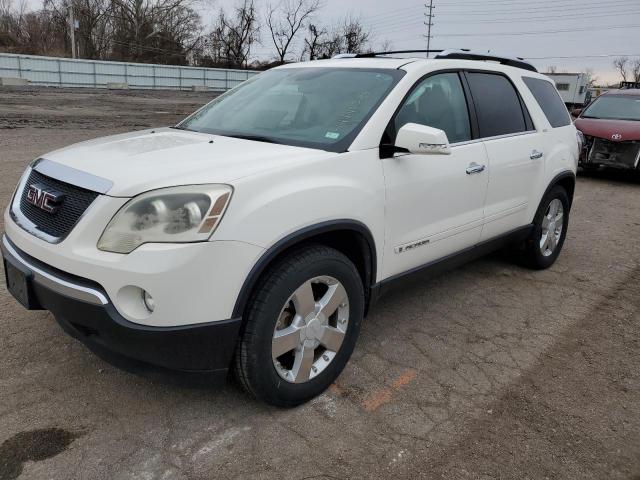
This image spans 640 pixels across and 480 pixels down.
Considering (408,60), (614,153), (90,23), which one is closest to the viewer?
(408,60)

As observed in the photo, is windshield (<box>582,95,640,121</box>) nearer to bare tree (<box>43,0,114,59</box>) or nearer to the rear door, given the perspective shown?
the rear door

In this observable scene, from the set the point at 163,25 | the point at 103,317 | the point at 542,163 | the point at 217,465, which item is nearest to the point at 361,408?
the point at 217,465

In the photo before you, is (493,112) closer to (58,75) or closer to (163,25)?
(58,75)

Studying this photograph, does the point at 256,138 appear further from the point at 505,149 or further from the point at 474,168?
the point at 505,149

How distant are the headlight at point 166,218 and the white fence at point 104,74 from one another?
29905 millimetres

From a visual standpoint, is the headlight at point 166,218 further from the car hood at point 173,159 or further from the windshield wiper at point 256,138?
the windshield wiper at point 256,138

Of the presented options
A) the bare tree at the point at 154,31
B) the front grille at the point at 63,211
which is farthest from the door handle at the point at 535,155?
the bare tree at the point at 154,31

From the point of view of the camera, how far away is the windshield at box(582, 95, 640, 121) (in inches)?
428

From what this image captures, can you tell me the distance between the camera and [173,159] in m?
2.66

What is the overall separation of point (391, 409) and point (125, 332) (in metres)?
1.41

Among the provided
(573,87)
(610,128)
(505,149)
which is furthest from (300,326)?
(573,87)

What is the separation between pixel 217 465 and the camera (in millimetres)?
2428

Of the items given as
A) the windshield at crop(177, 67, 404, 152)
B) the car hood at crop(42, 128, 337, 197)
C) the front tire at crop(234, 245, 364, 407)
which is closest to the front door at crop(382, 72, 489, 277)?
the windshield at crop(177, 67, 404, 152)

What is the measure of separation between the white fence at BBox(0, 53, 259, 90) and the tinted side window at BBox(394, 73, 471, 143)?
28542 millimetres
